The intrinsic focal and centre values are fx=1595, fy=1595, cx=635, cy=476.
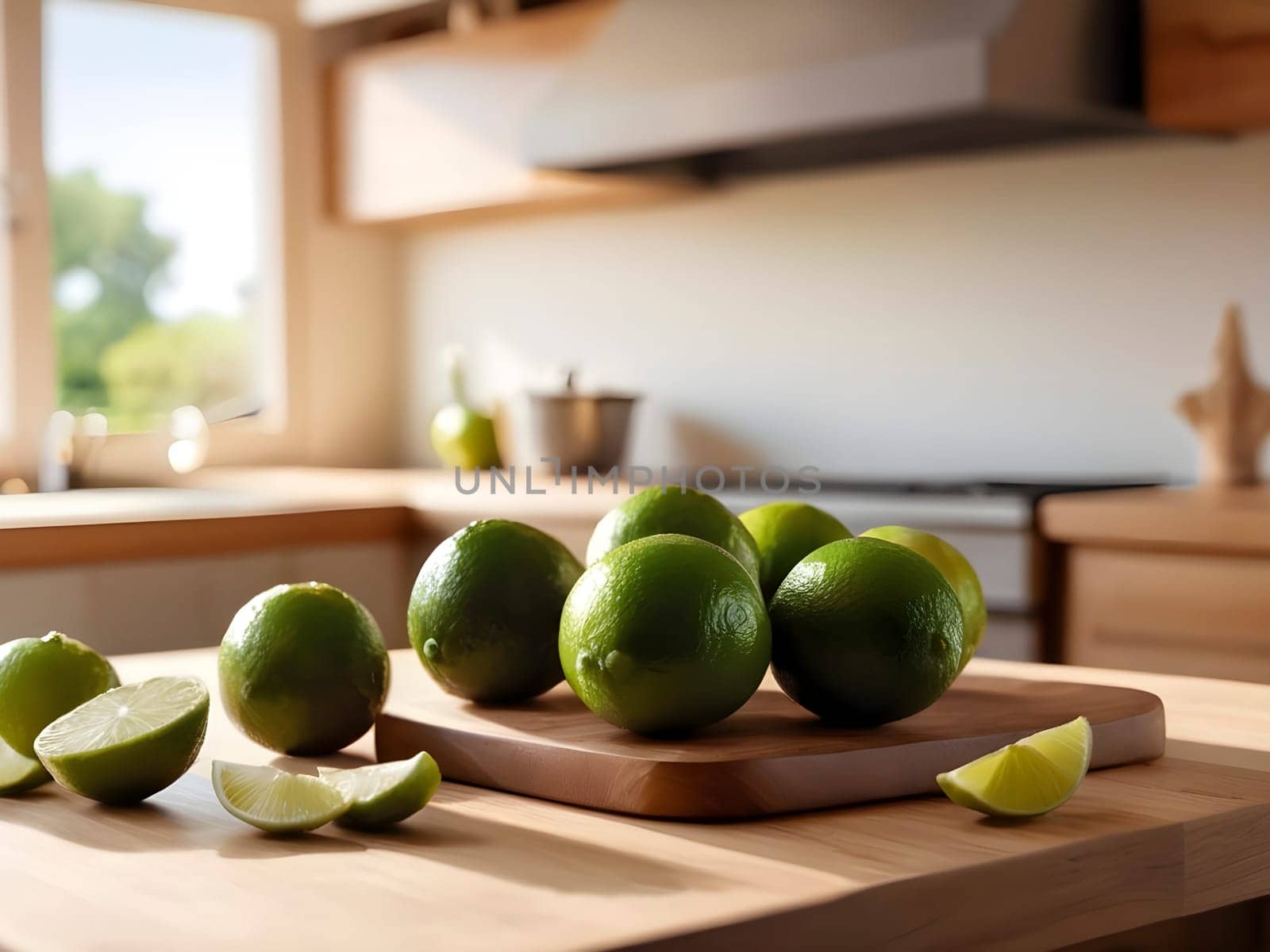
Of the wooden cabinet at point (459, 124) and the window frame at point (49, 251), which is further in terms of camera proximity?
the window frame at point (49, 251)

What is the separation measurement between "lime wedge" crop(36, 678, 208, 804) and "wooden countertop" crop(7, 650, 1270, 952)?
0.01m

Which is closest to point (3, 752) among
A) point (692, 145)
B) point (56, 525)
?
point (56, 525)

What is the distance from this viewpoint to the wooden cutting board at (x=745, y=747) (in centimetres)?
70

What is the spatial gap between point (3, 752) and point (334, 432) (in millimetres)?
3251

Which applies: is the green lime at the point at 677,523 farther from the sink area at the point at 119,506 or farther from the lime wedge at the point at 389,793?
the sink area at the point at 119,506

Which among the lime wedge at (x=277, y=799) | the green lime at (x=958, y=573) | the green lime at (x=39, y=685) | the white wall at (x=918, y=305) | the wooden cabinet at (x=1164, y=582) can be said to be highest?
the white wall at (x=918, y=305)

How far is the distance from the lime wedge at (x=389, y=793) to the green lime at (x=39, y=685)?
172mm

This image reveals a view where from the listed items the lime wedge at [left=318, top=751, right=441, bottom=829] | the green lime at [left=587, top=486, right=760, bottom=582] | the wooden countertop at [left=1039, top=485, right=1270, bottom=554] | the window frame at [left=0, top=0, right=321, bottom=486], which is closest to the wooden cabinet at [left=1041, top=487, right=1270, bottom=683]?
the wooden countertop at [left=1039, top=485, right=1270, bottom=554]

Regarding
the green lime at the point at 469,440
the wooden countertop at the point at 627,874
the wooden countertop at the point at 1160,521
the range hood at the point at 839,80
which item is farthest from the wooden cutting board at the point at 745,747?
the green lime at the point at 469,440

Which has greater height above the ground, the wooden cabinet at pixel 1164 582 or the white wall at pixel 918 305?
the white wall at pixel 918 305

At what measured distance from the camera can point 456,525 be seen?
113 inches

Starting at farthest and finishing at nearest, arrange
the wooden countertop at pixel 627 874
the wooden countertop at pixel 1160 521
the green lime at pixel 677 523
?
1. the wooden countertop at pixel 1160 521
2. the green lime at pixel 677 523
3. the wooden countertop at pixel 627 874

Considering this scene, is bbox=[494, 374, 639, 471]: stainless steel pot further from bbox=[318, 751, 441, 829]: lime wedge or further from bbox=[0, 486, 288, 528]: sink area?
bbox=[318, 751, 441, 829]: lime wedge

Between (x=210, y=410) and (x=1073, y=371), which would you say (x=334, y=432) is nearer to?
(x=210, y=410)
